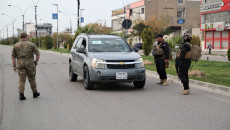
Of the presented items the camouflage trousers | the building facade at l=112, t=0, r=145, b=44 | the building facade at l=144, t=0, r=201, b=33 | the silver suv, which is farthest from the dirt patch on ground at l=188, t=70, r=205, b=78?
the building facade at l=144, t=0, r=201, b=33

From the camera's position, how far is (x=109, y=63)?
1031 cm

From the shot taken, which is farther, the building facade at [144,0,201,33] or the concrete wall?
the concrete wall

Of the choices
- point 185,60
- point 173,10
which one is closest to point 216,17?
point 173,10

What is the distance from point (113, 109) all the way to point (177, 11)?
83464 millimetres

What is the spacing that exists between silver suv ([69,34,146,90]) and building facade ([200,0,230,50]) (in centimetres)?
4709

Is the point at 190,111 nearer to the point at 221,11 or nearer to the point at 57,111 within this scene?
the point at 57,111

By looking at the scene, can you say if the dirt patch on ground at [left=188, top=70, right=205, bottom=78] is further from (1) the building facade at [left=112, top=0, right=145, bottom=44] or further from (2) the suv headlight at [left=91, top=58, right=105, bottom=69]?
(1) the building facade at [left=112, top=0, right=145, bottom=44]

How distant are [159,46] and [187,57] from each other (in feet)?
7.00

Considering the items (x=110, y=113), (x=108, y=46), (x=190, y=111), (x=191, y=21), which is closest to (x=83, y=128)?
(x=110, y=113)

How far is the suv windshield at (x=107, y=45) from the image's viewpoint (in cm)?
1139

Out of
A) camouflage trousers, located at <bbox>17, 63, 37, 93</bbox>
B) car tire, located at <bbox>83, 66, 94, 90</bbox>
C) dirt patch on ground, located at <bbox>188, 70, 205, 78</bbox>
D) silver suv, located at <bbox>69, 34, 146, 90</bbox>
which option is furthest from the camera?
dirt patch on ground, located at <bbox>188, 70, 205, 78</bbox>

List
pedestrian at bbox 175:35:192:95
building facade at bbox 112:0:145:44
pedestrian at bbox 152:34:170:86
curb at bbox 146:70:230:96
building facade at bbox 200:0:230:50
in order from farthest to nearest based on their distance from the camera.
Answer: building facade at bbox 112:0:145:44 → building facade at bbox 200:0:230:50 → pedestrian at bbox 152:34:170:86 → curb at bbox 146:70:230:96 → pedestrian at bbox 175:35:192:95

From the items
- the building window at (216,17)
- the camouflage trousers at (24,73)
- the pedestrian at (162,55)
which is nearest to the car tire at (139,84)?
the pedestrian at (162,55)

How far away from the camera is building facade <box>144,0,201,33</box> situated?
86.6 metres
